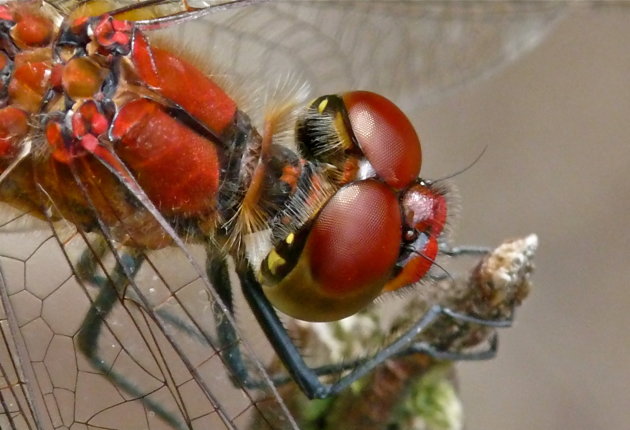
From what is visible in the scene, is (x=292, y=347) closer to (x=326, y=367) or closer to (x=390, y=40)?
(x=326, y=367)

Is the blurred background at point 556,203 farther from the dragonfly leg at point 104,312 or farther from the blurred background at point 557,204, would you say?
the dragonfly leg at point 104,312

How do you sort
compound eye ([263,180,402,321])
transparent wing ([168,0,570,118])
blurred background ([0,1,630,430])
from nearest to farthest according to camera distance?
compound eye ([263,180,402,321]) → transparent wing ([168,0,570,118]) → blurred background ([0,1,630,430])

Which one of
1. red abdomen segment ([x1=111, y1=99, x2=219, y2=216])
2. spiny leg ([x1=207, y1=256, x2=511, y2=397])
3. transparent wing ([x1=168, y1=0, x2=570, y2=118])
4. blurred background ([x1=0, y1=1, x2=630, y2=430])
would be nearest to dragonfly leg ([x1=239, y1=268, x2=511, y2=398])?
spiny leg ([x1=207, y1=256, x2=511, y2=397])

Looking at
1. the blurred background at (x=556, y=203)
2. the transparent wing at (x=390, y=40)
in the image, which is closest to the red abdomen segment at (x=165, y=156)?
the transparent wing at (x=390, y=40)

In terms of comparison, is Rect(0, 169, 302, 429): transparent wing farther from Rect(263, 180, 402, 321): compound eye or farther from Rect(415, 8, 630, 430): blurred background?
Rect(415, 8, 630, 430): blurred background

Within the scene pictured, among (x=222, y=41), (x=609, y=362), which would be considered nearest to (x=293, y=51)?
(x=222, y=41)

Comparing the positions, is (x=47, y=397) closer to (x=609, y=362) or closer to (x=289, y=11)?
(x=289, y=11)
